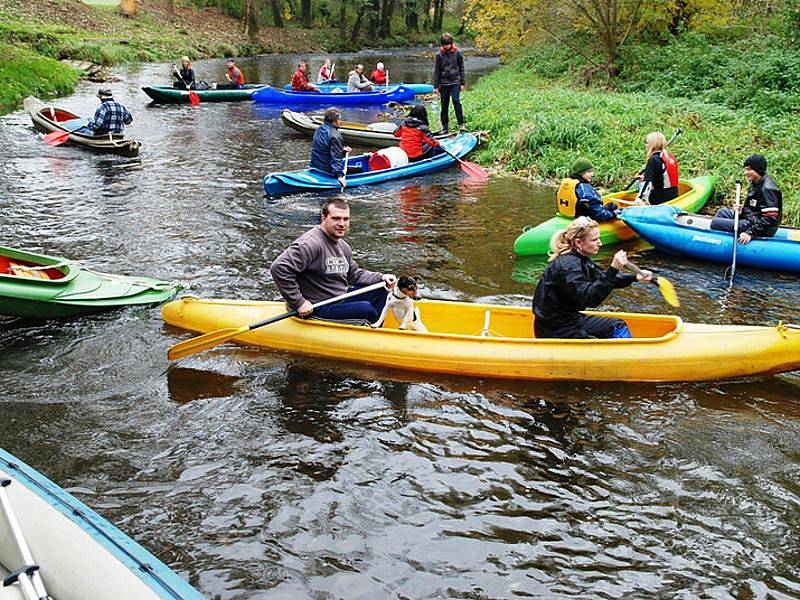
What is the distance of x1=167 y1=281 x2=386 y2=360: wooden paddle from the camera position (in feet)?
22.4

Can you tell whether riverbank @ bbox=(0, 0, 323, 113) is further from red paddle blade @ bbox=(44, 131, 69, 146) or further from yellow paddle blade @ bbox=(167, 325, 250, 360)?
yellow paddle blade @ bbox=(167, 325, 250, 360)

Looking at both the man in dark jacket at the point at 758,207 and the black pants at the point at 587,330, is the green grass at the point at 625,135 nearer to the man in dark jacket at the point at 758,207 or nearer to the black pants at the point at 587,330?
the man in dark jacket at the point at 758,207

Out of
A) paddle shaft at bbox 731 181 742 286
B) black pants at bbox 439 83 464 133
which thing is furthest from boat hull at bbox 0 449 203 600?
black pants at bbox 439 83 464 133

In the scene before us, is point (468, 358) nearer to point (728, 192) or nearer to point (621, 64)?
point (728, 192)

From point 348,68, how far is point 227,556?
3395 cm

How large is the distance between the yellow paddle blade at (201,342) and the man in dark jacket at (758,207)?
20.2ft

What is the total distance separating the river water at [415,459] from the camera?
451 centimetres

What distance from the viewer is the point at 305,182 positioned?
12.8m

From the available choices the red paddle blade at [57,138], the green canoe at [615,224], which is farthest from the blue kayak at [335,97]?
the green canoe at [615,224]

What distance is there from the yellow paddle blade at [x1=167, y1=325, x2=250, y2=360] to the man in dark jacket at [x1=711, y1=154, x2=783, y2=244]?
6.14 meters

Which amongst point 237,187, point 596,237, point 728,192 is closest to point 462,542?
point 596,237

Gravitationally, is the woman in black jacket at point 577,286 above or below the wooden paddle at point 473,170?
below

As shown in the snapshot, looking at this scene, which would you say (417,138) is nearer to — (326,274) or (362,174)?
(362,174)

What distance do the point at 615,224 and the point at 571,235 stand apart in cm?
447
